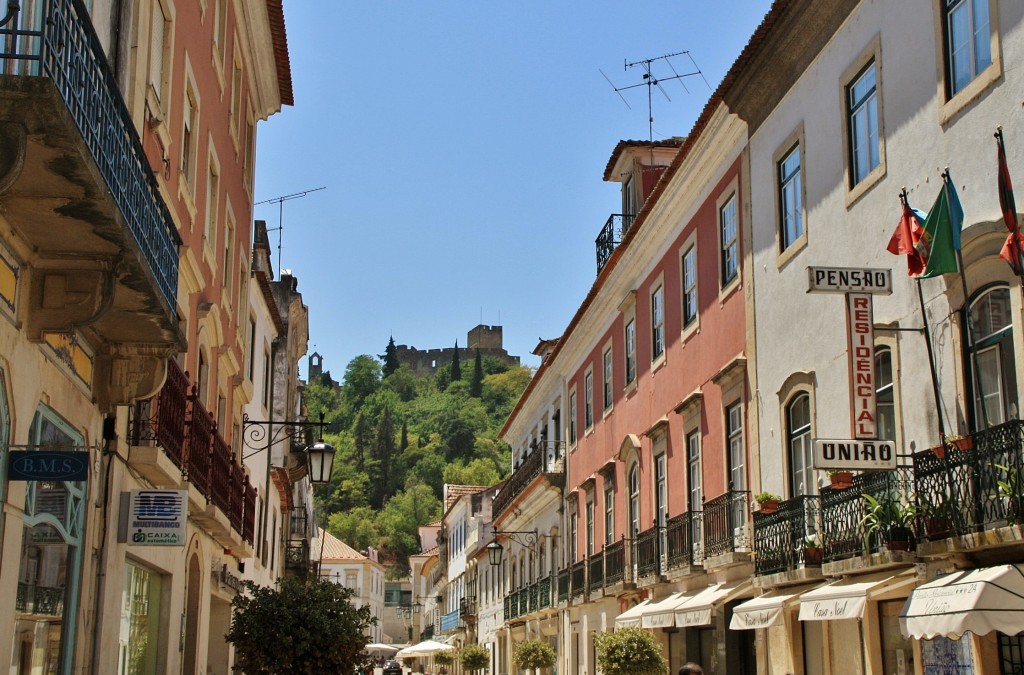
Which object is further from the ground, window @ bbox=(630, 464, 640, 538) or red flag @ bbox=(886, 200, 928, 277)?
red flag @ bbox=(886, 200, 928, 277)

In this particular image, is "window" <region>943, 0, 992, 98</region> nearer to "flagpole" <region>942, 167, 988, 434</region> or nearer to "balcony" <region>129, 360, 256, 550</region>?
"flagpole" <region>942, 167, 988, 434</region>

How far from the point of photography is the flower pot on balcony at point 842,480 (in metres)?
12.3

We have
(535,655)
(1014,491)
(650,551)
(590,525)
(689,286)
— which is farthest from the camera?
(535,655)

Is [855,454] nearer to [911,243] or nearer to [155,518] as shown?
[911,243]

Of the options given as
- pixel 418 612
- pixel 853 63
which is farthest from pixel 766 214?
pixel 418 612

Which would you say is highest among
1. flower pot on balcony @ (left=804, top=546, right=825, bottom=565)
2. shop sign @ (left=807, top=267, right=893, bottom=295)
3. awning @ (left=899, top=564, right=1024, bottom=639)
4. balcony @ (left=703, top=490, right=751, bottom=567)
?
shop sign @ (left=807, top=267, right=893, bottom=295)

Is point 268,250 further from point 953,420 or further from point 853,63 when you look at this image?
point 953,420

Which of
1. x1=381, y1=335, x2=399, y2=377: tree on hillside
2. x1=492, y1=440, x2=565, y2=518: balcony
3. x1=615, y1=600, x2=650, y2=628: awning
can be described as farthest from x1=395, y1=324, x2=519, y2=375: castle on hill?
x1=615, y1=600, x2=650, y2=628: awning

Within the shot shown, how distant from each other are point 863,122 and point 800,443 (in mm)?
3854

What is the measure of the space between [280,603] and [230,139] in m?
7.41

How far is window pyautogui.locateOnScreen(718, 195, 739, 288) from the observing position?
17422 millimetres

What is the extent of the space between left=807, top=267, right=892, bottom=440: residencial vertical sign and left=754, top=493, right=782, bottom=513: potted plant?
2.96 meters

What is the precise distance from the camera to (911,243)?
10.8 m

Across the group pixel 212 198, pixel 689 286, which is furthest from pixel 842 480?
pixel 212 198
